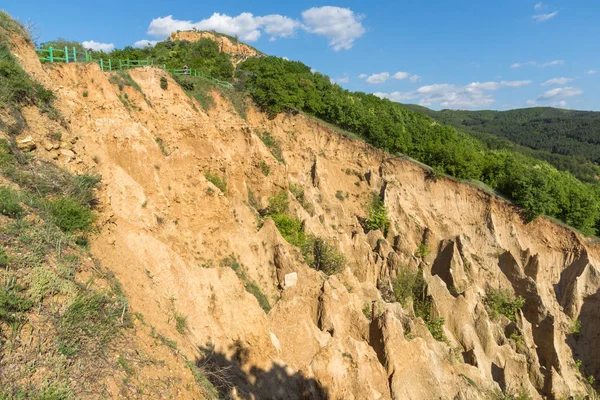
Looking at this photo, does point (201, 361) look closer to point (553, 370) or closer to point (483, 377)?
point (483, 377)

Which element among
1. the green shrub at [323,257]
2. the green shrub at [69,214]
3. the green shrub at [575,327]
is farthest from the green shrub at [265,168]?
the green shrub at [575,327]

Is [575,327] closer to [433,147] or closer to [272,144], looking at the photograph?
[433,147]

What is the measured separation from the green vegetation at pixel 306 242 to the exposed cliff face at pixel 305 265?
2.84 feet

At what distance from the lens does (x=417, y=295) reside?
70.3 feet

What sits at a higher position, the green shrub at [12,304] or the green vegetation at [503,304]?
the green shrub at [12,304]

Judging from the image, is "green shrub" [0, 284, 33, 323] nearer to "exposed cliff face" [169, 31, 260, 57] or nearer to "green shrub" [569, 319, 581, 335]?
"green shrub" [569, 319, 581, 335]

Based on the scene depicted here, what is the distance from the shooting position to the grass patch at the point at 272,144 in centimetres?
3012

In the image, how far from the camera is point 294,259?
18078 mm

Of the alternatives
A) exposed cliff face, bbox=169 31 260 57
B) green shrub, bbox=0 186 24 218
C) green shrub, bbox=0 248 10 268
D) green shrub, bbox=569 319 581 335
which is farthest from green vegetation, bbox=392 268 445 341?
exposed cliff face, bbox=169 31 260 57

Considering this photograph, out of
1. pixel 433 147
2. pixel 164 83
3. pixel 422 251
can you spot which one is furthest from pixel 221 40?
pixel 422 251

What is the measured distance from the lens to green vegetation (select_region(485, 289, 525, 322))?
74.9 feet

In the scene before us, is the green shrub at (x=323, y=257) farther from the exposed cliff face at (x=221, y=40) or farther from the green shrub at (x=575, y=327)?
the exposed cliff face at (x=221, y=40)

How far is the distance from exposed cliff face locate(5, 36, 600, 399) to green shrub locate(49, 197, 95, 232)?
1.99ft

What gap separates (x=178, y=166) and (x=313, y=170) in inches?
558
